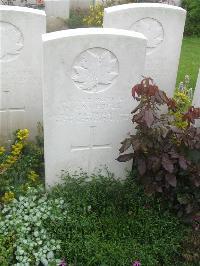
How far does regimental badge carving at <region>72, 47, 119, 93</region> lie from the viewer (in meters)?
3.43

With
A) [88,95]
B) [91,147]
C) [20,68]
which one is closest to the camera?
[88,95]

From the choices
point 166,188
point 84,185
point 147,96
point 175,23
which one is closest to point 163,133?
point 147,96

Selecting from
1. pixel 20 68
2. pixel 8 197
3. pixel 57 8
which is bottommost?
pixel 8 197

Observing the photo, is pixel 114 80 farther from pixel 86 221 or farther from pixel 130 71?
pixel 86 221

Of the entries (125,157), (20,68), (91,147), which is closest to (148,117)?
(125,157)

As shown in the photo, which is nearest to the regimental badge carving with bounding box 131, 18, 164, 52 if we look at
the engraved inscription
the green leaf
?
the engraved inscription

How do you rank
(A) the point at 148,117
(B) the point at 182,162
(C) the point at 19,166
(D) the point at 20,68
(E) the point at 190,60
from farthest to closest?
1. (E) the point at 190,60
2. (D) the point at 20,68
3. (C) the point at 19,166
4. (B) the point at 182,162
5. (A) the point at 148,117

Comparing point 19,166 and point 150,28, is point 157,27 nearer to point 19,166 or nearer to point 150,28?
point 150,28

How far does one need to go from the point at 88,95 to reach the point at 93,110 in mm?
163

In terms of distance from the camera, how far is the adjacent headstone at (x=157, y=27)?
431 centimetres

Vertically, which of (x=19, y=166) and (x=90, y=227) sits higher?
(x=19, y=166)

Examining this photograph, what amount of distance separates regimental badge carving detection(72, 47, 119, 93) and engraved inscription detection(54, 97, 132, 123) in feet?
0.41

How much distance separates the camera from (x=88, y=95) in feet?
11.9

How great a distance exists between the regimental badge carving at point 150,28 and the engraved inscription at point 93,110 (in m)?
1.10
